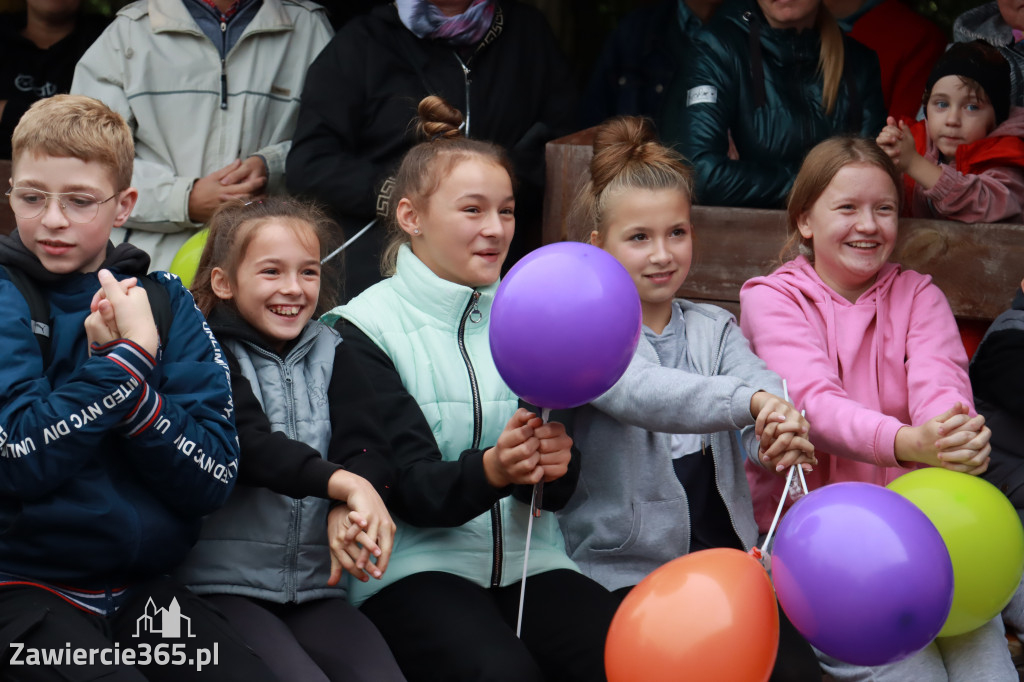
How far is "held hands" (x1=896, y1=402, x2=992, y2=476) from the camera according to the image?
249cm

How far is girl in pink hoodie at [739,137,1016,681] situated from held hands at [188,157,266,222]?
1537 millimetres

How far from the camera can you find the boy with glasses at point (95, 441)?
2062 mm

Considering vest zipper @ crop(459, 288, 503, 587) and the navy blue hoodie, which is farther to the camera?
vest zipper @ crop(459, 288, 503, 587)

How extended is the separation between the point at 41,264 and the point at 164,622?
2.39ft

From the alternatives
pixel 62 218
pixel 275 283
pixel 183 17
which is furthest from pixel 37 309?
pixel 183 17

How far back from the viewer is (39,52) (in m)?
4.10

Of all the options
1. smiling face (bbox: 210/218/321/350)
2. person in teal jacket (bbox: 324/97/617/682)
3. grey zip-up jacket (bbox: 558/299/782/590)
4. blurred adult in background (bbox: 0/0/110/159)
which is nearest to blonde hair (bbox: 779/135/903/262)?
grey zip-up jacket (bbox: 558/299/782/590)

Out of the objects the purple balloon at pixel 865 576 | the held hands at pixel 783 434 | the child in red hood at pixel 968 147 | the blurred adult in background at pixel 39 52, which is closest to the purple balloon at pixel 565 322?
the held hands at pixel 783 434

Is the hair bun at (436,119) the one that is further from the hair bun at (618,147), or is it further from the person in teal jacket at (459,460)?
the hair bun at (618,147)

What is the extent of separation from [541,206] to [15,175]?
170cm

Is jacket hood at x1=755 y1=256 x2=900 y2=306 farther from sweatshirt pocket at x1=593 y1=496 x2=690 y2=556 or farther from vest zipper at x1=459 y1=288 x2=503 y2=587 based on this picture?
vest zipper at x1=459 y1=288 x2=503 y2=587

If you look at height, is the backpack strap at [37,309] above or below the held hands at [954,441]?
above

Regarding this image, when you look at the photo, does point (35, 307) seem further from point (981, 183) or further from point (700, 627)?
point (981, 183)

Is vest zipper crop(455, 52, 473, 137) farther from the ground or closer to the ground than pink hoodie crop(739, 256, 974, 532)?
farther from the ground
